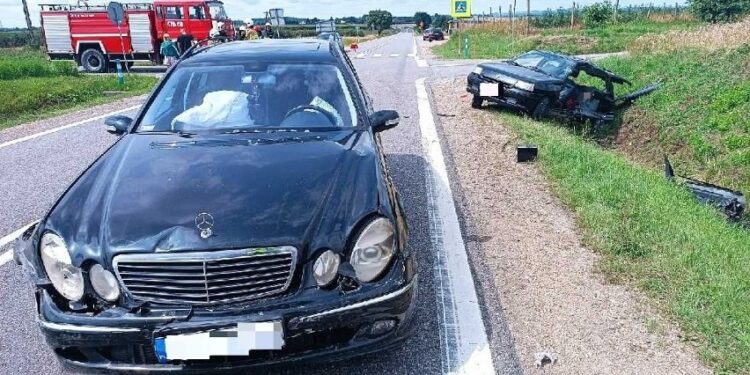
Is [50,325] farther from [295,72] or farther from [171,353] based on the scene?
[295,72]

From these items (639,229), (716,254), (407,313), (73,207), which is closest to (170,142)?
(73,207)

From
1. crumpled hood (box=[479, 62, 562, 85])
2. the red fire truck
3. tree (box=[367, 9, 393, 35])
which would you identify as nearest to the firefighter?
the red fire truck

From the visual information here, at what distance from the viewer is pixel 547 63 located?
11.3 m

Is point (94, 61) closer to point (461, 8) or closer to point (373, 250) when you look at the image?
point (373, 250)

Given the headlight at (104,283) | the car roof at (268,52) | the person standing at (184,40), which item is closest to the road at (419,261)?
the headlight at (104,283)

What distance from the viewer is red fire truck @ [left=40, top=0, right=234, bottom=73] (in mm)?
21453

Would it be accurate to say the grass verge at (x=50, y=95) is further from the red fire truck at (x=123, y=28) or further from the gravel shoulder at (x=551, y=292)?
the gravel shoulder at (x=551, y=292)

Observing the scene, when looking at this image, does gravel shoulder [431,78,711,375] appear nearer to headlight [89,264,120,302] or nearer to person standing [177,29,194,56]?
headlight [89,264,120,302]

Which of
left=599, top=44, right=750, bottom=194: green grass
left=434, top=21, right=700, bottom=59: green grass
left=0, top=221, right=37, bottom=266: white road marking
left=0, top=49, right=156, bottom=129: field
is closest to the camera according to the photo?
left=0, top=221, right=37, bottom=266: white road marking

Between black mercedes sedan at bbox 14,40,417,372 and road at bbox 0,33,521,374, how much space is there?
0.36m

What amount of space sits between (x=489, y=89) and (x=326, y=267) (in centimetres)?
843

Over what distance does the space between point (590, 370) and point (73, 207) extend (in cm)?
270

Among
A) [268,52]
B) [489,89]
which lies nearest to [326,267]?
[268,52]

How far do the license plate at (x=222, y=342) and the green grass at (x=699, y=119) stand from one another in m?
7.78
